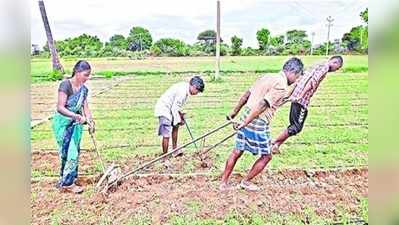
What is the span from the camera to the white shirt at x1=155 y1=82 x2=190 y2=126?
292cm

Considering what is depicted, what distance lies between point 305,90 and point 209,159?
2.03 ft

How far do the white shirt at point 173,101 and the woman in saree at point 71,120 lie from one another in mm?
363

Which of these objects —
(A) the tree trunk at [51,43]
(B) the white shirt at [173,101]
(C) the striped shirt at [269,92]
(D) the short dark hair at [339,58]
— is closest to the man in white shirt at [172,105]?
(B) the white shirt at [173,101]

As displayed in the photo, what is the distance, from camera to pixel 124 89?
2959 mm

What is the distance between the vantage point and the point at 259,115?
2893 mm

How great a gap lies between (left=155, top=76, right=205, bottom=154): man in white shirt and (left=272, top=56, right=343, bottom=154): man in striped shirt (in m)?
0.48

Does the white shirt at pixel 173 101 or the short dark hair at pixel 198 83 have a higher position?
the short dark hair at pixel 198 83

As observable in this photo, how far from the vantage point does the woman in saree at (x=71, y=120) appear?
280 cm

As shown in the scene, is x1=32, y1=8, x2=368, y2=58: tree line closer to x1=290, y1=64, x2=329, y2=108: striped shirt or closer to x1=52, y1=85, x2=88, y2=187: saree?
x1=290, y1=64, x2=329, y2=108: striped shirt

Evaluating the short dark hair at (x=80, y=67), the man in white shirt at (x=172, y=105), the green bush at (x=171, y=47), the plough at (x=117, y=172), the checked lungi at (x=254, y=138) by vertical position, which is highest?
the green bush at (x=171, y=47)

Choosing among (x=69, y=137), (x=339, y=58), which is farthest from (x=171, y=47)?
(x=339, y=58)

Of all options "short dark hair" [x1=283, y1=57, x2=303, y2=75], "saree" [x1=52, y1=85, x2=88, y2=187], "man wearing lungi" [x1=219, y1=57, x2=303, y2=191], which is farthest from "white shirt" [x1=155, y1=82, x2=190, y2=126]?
"short dark hair" [x1=283, y1=57, x2=303, y2=75]

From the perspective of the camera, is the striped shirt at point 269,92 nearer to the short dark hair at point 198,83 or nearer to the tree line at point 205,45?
the tree line at point 205,45

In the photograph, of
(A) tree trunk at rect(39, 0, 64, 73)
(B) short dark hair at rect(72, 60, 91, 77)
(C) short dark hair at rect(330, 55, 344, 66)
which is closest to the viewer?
(A) tree trunk at rect(39, 0, 64, 73)
